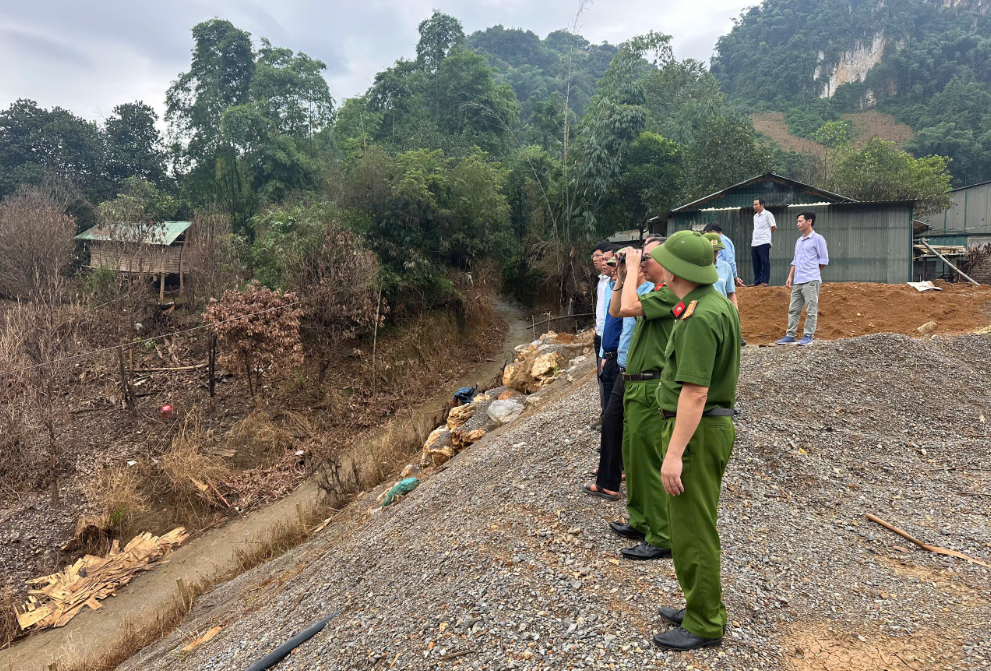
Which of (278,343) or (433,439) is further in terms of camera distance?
(278,343)

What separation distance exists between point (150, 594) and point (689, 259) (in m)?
8.95

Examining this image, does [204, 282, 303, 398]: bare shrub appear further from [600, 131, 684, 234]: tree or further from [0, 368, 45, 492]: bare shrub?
[600, 131, 684, 234]: tree

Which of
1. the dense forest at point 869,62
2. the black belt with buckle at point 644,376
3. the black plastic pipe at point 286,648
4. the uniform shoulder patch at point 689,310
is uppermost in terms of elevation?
the dense forest at point 869,62

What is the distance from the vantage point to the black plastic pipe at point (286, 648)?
3.37 metres

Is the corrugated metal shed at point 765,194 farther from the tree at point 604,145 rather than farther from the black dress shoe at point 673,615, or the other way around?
the black dress shoe at point 673,615

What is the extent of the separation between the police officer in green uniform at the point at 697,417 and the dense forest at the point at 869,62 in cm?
5092

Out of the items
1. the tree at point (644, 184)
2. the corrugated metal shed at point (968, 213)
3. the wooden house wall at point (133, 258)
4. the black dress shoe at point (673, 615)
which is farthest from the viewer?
the corrugated metal shed at point (968, 213)

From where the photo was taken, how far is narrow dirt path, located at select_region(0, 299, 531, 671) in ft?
22.0

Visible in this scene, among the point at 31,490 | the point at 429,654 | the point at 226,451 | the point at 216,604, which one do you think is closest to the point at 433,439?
the point at 216,604

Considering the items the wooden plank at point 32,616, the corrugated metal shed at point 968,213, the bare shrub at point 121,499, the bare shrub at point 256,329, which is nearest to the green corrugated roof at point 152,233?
the bare shrub at point 256,329

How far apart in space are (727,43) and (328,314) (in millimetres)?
71777

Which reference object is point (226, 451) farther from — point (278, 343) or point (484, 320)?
point (484, 320)

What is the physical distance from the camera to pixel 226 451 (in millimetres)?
11727

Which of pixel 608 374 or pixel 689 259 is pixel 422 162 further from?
pixel 689 259
